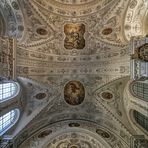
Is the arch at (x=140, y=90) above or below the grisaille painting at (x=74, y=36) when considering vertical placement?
below

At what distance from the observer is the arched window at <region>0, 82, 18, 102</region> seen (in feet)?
50.7

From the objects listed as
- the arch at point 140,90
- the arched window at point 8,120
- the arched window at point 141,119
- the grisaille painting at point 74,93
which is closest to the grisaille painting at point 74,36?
the grisaille painting at point 74,93

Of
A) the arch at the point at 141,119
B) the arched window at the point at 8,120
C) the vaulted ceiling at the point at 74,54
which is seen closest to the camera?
the arched window at the point at 8,120

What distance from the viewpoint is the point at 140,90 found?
1658cm

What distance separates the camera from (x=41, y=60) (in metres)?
17.9

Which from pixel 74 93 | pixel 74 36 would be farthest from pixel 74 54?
pixel 74 93

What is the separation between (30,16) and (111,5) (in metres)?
6.50

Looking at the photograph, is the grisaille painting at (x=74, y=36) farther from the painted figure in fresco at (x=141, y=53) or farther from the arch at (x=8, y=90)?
the painted figure in fresco at (x=141, y=53)

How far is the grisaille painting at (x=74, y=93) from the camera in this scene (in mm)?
19625

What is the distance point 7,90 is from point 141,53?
32.6 feet

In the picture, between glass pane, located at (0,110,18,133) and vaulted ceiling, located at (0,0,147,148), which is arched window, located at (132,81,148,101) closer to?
vaulted ceiling, located at (0,0,147,148)

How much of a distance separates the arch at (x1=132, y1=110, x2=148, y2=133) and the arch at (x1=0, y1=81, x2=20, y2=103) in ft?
31.2

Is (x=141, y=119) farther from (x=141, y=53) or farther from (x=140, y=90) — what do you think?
(x=141, y=53)

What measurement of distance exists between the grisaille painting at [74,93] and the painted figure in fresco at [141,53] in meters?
7.81
